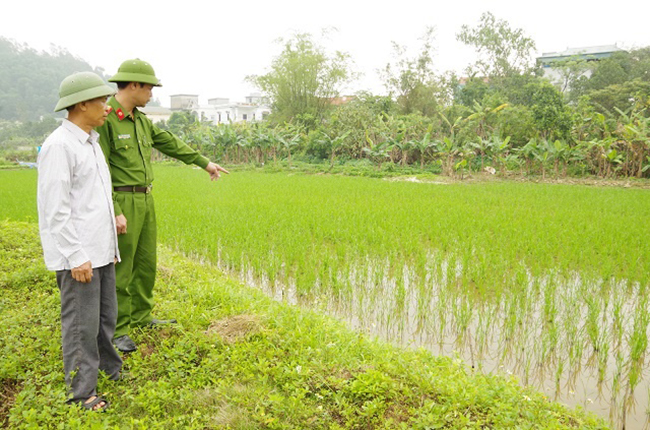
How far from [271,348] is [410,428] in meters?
0.92

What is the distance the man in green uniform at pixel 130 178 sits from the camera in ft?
8.55

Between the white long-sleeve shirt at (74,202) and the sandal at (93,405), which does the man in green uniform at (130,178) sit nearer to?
the white long-sleeve shirt at (74,202)

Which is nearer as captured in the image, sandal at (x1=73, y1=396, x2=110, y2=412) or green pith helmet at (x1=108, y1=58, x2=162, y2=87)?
sandal at (x1=73, y1=396, x2=110, y2=412)

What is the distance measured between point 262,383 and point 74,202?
1155 mm

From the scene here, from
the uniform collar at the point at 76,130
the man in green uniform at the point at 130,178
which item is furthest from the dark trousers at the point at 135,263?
the uniform collar at the point at 76,130

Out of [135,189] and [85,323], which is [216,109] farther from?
[85,323]

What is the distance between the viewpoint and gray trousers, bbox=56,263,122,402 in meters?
2.12

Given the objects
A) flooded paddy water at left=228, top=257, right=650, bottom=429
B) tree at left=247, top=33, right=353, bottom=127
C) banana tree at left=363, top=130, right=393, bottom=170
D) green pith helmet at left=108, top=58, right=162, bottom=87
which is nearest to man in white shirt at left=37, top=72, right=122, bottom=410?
green pith helmet at left=108, top=58, right=162, bottom=87

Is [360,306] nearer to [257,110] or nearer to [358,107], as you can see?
[358,107]

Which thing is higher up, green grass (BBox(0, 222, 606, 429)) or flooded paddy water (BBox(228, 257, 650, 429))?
green grass (BBox(0, 222, 606, 429))

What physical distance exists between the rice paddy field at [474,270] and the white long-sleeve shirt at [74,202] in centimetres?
199

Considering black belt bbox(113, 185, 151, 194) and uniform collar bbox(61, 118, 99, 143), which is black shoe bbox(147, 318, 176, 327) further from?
uniform collar bbox(61, 118, 99, 143)

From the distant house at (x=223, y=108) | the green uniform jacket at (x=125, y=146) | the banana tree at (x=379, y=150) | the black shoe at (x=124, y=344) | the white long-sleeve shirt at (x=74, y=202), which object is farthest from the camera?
the distant house at (x=223, y=108)

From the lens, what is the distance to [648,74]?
66.1ft
